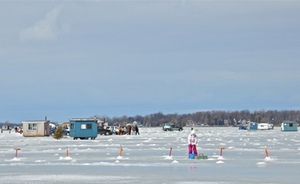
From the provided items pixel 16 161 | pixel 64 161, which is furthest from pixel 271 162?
pixel 16 161

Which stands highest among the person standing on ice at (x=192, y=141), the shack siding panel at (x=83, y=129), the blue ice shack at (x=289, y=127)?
the blue ice shack at (x=289, y=127)

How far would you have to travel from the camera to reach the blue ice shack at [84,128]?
7744 cm

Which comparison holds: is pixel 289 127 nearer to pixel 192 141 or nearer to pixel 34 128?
pixel 34 128

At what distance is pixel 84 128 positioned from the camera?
257 feet

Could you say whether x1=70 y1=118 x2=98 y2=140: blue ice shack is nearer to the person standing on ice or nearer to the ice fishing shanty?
the ice fishing shanty

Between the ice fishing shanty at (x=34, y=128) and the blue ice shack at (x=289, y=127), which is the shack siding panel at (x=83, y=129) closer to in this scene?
the ice fishing shanty at (x=34, y=128)

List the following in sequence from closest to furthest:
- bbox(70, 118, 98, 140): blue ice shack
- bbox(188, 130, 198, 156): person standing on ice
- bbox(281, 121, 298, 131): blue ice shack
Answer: bbox(188, 130, 198, 156): person standing on ice
bbox(70, 118, 98, 140): blue ice shack
bbox(281, 121, 298, 131): blue ice shack

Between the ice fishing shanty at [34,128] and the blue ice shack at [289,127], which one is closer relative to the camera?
the ice fishing shanty at [34,128]

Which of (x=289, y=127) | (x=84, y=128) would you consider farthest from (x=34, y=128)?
(x=289, y=127)

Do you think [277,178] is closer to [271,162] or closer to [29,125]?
[271,162]

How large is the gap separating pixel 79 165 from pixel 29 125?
209 ft

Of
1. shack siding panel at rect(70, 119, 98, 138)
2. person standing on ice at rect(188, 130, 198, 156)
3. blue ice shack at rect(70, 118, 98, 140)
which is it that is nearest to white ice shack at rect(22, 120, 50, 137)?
blue ice shack at rect(70, 118, 98, 140)

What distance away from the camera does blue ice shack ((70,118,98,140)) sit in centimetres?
7744

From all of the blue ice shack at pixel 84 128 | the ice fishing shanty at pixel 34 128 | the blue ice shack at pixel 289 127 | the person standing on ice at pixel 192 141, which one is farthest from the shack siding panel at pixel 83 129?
the blue ice shack at pixel 289 127
